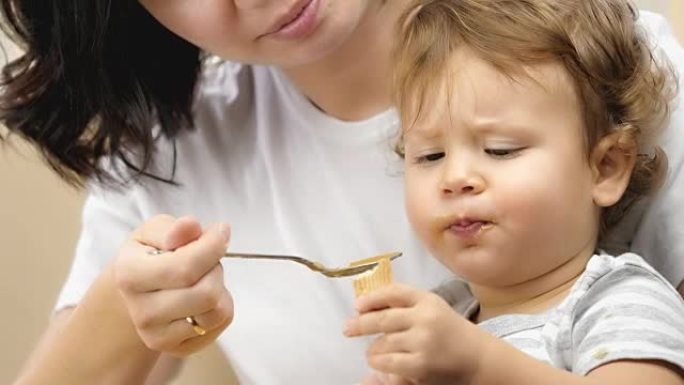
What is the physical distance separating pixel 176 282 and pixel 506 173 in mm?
275

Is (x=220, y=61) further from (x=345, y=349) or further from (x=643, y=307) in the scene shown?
(x=643, y=307)

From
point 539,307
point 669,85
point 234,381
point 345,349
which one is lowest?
point 234,381

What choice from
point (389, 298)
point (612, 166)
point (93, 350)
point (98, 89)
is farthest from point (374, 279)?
point (98, 89)

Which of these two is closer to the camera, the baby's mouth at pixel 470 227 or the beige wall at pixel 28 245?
the baby's mouth at pixel 470 227

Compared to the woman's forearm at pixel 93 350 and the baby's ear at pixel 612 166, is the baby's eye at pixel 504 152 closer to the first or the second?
the baby's ear at pixel 612 166

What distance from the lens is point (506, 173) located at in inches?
36.6

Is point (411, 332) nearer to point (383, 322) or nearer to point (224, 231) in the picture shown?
point (383, 322)

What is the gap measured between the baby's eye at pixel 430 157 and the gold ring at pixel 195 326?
0.24 metres

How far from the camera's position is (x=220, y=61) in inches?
52.1

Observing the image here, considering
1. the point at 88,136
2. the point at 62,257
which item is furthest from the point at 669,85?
the point at 62,257

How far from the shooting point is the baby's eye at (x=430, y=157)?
98cm

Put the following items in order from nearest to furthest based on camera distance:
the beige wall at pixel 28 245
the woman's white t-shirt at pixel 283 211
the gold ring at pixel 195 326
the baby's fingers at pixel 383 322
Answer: the baby's fingers at pixel 383 322 < the gold ring at pixel 195 326 < the woman's white t-shirt at pixel 283 211 < the beige wall at pixel 28 245

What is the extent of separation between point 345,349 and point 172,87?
0.36 metres

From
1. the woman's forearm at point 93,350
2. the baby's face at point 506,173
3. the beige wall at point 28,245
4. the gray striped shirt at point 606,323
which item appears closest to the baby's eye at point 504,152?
the baby's face at point 506,173
